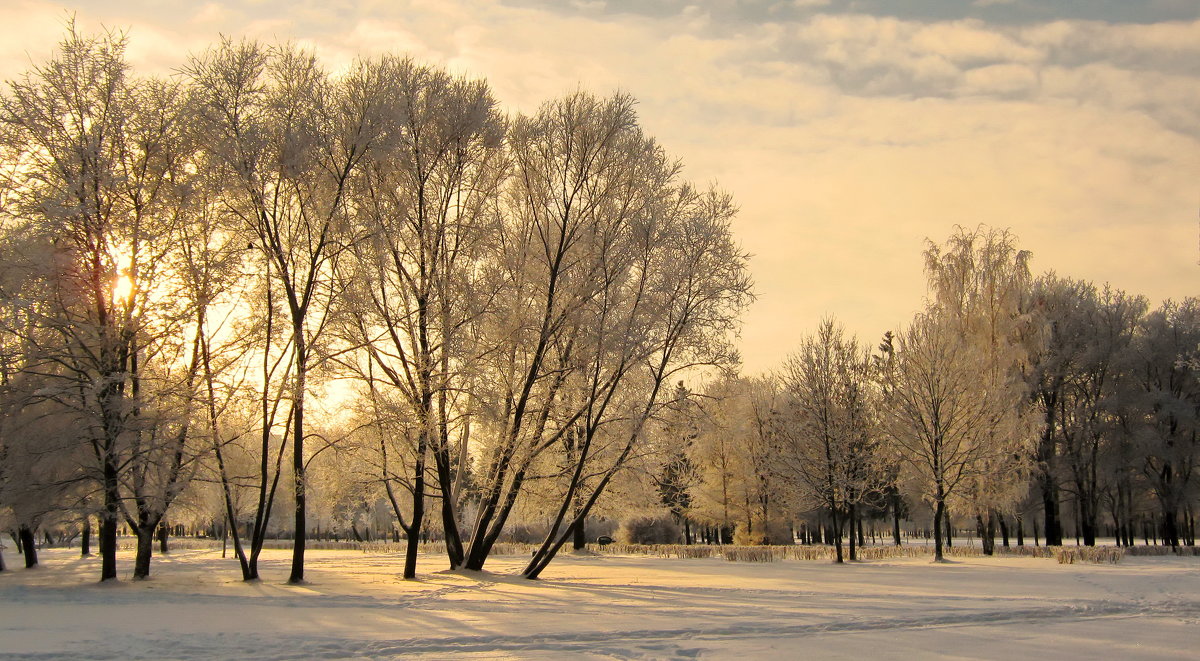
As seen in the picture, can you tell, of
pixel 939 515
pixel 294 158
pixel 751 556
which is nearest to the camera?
pixel 294 158

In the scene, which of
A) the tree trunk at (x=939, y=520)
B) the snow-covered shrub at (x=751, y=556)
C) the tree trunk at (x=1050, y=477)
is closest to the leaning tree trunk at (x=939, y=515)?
the tree trunk at (x=939, y=520)

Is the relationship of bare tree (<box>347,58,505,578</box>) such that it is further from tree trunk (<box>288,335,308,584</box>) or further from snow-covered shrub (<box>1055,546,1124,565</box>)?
snow-covered shrub (<box>1055,546,1124,565</box>)

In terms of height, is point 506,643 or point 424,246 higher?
point 424,246

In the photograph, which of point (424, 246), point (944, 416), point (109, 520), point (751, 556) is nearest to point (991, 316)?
point (944, 416)

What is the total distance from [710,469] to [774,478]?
19.6 ft

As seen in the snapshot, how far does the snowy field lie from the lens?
11.4 meters

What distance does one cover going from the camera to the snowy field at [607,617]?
37.5 feet

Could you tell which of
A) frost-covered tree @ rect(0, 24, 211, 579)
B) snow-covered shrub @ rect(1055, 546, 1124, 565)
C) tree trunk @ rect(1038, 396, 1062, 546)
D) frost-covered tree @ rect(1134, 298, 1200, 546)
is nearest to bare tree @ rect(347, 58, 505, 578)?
frost-covered tree @ rect(0, 24, 211, 579)

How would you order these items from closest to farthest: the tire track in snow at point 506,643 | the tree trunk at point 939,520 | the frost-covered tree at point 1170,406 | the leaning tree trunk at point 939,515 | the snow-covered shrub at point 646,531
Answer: the tire track in snow at point 506,643 → the tree trunk at point 939,520 → the leaning tree trunk at point 939,515 → the frost-covered tree at point 1170,406 → the snow-covered shrub at point 646,531

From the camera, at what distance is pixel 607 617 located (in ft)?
47.6

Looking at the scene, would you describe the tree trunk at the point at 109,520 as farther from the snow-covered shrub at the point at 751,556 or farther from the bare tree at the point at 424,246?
the snow-covered shrub at the point at 751,556

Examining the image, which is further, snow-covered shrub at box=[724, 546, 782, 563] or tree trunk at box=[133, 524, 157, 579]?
snow-covered shrub at box=[724, 546, 782, 563]

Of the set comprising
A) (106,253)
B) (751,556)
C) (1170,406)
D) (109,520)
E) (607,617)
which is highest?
(106,253)

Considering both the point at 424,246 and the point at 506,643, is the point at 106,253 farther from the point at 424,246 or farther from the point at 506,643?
the point at 506,643
